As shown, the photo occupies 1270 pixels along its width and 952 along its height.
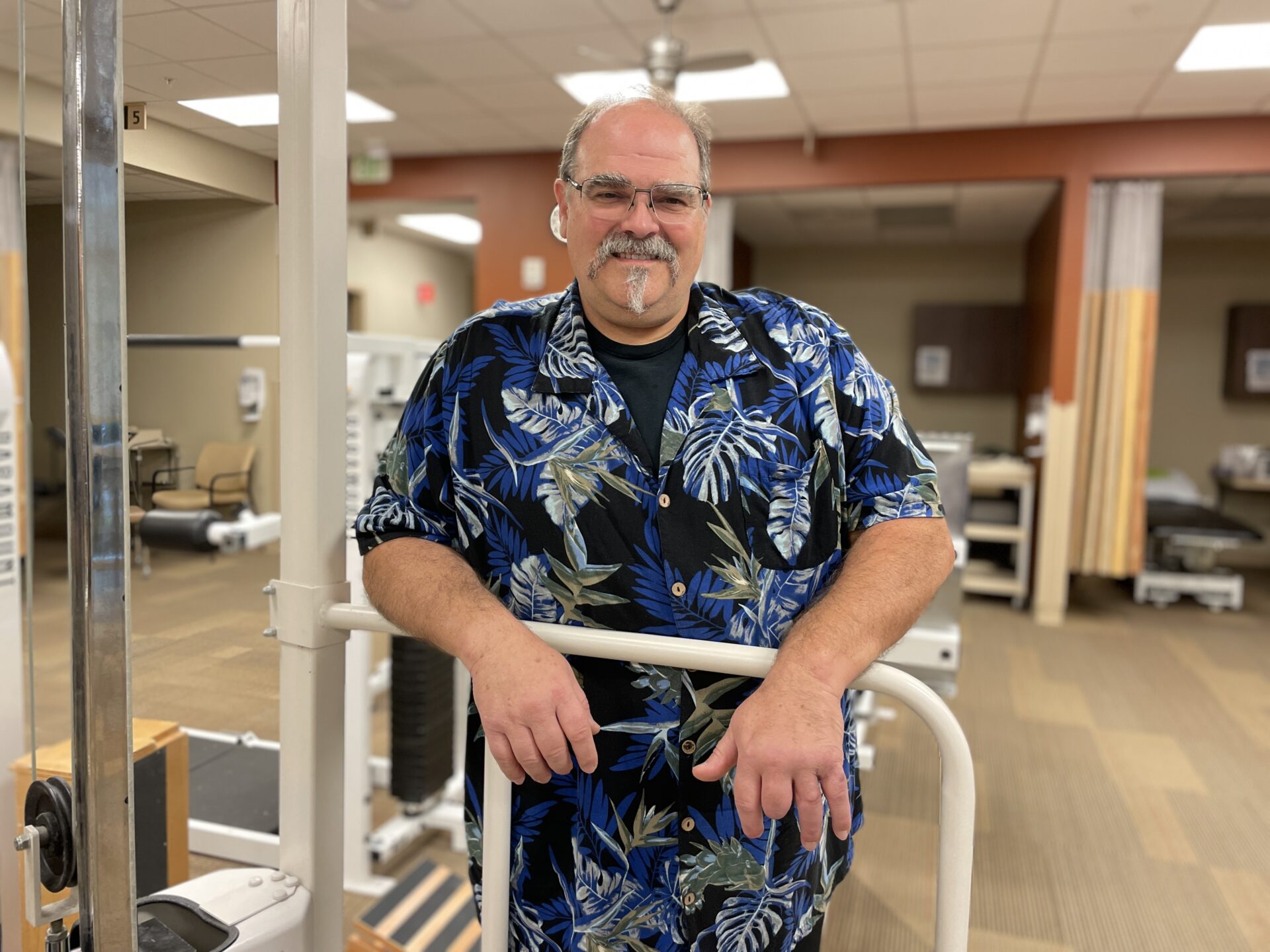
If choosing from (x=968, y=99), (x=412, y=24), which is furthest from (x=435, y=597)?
(x=968, y=99)

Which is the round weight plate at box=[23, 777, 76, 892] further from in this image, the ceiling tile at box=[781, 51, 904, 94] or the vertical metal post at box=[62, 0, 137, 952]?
the ceiling tile at box=[781, 51, 904, 94]

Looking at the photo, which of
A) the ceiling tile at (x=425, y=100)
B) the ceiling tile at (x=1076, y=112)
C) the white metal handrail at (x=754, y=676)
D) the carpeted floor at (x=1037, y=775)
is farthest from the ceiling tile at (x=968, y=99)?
the white metal handrail at (x=754, y=676)

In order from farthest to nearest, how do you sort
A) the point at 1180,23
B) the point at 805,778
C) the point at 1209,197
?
the point at 1209,197, the point at 1180,23, the point at 805,778

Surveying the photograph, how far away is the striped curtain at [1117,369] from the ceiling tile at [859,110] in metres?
1.16

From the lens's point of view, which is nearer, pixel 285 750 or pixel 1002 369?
pixel 285 750

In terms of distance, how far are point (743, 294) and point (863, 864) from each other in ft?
5.78

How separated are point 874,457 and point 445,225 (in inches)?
299

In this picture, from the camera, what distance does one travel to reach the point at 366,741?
2.20 metres

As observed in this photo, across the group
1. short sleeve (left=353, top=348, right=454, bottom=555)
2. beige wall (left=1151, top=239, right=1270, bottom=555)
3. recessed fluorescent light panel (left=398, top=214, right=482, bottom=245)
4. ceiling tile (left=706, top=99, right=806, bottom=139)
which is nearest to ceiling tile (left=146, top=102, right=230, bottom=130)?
short sleeve (left=353, top=348, right=454, bottom=555)

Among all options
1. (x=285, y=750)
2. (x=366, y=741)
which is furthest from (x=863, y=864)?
(x=285, y=750)

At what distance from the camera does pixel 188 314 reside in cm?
99

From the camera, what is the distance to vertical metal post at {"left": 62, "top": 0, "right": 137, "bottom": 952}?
74 centimetres

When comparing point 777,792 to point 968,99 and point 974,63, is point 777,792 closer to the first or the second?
point 974,63

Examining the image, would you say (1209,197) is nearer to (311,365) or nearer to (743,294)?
(743,294)
